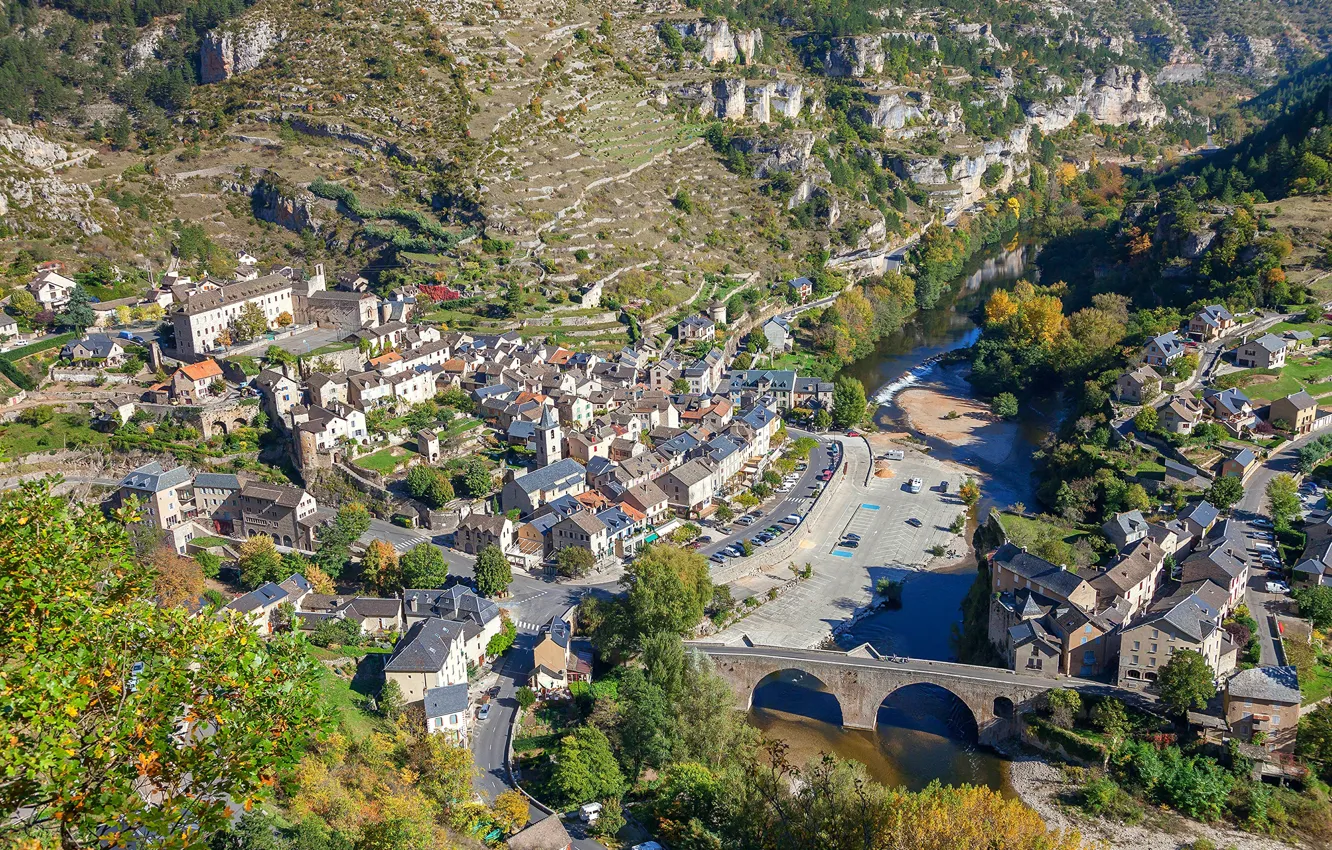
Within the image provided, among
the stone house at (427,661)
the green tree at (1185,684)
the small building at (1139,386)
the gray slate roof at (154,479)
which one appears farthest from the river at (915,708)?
the gray slate roof at (154,479)

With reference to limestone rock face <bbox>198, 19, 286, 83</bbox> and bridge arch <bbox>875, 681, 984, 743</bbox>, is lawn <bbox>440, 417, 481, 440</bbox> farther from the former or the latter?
limestone rock face <bbox>198, 19, 286, 83</bbox>

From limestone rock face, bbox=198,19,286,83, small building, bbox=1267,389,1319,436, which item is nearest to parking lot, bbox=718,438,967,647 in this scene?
small building, bbox=1267,389,1319,436

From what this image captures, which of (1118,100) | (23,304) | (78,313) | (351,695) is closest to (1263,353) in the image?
(351,695)

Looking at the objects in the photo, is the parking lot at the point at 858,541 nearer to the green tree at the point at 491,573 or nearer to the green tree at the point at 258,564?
the green tree at the point at 491,573

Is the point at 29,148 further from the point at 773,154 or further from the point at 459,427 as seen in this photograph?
the point at 773,154

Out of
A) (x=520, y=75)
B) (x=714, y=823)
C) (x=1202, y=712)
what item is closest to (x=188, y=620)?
(x=714, y=823)

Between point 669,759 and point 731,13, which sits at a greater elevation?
point 731,13

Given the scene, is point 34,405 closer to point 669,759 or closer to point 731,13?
point 669,759

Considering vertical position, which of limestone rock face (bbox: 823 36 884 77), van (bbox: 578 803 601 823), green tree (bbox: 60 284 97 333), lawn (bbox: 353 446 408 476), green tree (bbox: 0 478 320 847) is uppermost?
limestone rock face (bbox: 823 36 884 77)
